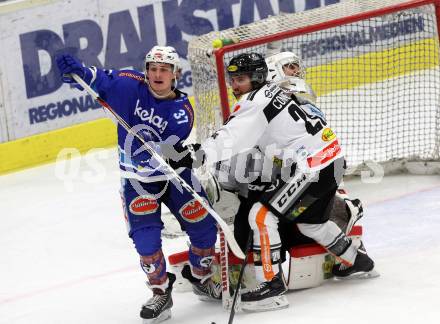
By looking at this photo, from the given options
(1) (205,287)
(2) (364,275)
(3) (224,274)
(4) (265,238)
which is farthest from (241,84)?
(2) (364,275)

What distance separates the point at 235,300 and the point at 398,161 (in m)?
2.50

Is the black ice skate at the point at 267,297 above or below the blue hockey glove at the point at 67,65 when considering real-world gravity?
below

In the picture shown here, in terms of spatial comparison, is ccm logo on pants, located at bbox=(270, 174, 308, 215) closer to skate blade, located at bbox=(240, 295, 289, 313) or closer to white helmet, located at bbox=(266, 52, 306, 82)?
skate blade, located at bbox=(240, 295, 289, 313)

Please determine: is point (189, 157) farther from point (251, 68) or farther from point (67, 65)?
point (67, 65)

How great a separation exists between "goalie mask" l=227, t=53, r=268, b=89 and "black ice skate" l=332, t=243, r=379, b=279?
0.84 meters

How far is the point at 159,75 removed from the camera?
165 inches

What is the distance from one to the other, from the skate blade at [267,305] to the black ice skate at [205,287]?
0.74 ft

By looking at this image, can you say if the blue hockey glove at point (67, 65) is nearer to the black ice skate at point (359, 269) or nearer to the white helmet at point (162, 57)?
the white helmet at point (162, 57)

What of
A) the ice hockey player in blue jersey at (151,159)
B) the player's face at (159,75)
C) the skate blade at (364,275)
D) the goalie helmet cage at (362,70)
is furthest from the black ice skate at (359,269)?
the goalie helmet cage at (362,70)

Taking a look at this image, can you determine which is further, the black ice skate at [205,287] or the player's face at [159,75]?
the black ice skate at [205,287]

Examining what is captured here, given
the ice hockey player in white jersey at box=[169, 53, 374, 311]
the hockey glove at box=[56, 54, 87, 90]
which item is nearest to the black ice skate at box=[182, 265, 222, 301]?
the ice hockey player in white jersey at box=[169, 53, 374, 311]

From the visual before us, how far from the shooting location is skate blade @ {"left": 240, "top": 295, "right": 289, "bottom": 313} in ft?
13.5

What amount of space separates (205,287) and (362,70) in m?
3.25

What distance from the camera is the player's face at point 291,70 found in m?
4.82
